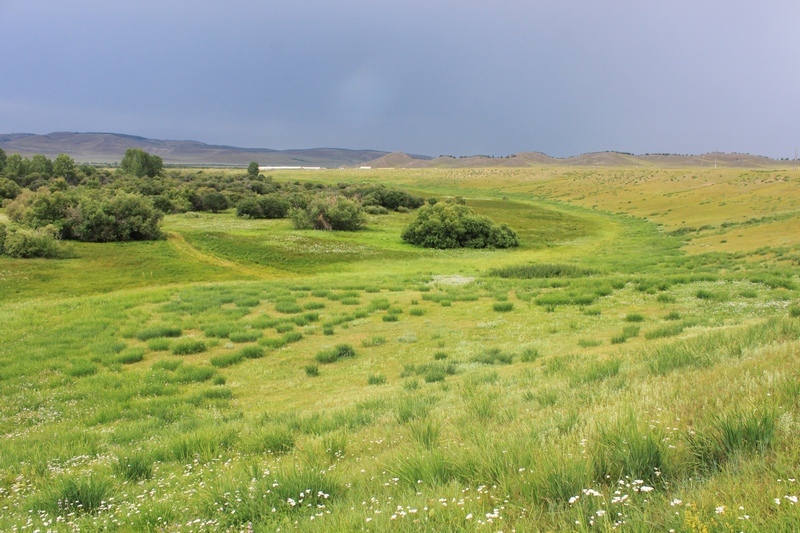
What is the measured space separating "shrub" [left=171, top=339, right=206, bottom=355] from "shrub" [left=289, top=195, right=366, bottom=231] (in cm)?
3938

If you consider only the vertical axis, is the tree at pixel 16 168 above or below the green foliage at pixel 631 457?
above

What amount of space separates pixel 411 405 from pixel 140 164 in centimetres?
10561

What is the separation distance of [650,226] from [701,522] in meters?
57.6

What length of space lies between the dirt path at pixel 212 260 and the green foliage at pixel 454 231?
1697 cm

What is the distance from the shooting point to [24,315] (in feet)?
57.1

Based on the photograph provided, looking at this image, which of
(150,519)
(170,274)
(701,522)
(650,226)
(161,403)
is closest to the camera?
(701,522)

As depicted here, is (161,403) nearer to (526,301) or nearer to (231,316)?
(231,316)

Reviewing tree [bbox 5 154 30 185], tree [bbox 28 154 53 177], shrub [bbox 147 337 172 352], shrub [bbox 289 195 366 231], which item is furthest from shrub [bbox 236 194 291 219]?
tree [bbox 28 154 53 177]

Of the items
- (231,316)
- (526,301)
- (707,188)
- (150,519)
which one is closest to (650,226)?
(707,188)

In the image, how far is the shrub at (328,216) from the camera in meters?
52.4

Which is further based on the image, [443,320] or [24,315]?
[24,315]

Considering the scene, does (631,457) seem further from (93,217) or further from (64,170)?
(64,170)

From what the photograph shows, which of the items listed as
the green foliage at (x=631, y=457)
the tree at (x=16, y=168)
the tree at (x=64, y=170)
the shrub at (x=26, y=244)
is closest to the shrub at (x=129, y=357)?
the green foliage at (x=631, y=457)

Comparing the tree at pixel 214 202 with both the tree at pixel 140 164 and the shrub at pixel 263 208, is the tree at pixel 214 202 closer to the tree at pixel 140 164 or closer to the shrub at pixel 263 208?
the shrub at pixel 263 208
